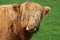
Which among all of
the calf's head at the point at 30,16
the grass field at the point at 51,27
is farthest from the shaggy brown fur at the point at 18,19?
the grass field at the point at 51,27

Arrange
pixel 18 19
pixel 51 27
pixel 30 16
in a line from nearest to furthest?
1. pixel 30 16
2. pixel 18 19
3. pixel 51 27

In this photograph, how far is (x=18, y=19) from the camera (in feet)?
11.7

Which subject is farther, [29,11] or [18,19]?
[18,19]

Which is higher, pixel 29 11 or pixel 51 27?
pixel 29 11

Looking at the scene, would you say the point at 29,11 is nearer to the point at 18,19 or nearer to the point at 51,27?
the point at 18,19

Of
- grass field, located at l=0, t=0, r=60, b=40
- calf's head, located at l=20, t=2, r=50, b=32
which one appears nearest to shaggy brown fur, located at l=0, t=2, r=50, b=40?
calf's head, located at l=20, t=2, r=50, b=32

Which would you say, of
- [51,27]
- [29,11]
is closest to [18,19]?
[29,11]

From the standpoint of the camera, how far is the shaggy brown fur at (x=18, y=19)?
3.45 metres

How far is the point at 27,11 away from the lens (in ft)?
11.3

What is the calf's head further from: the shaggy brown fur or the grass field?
the grass field

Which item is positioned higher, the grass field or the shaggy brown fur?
the shaggy brown fur

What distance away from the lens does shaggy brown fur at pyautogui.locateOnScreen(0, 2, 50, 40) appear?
345 centimetres

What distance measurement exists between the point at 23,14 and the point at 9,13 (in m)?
0.22

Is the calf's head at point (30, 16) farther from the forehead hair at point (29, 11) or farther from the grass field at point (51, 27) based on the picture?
the grass field at point (51, 27)
